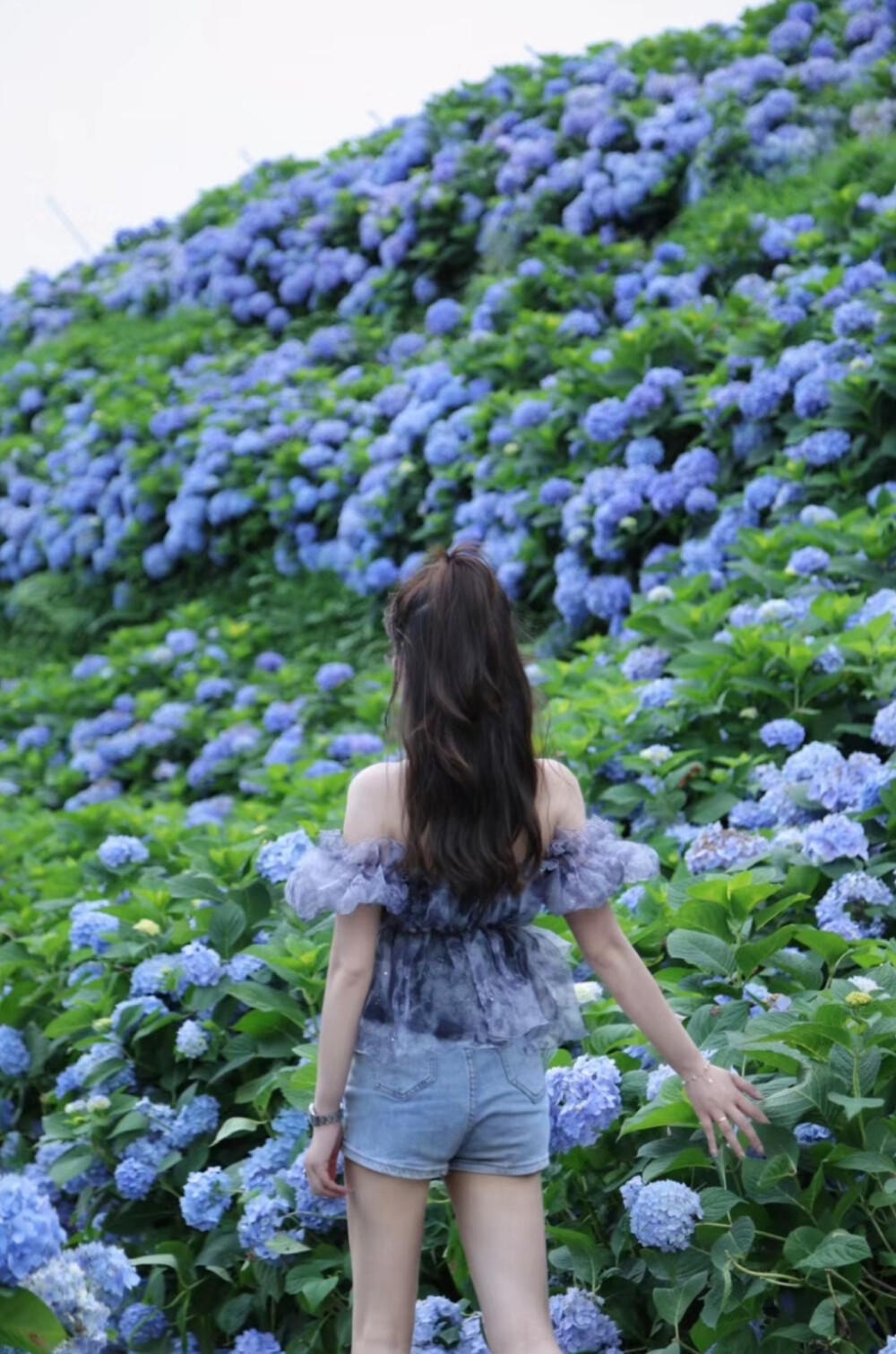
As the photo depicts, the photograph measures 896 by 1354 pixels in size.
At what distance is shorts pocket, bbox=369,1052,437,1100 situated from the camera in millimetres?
1960

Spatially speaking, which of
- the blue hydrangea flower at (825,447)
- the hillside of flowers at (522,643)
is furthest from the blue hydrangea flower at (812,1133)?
the blue hydrangea flower at (825,447)

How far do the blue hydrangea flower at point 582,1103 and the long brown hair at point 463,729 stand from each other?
38cm

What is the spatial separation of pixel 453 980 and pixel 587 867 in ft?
0.75

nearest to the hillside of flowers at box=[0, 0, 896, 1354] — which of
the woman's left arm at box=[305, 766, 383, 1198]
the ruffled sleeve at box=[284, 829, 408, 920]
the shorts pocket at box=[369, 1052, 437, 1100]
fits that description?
the ruffled sleeve at box=[284, 829, 408, 920]

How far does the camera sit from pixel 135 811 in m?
5.04

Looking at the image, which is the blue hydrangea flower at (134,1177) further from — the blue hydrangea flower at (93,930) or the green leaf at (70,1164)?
the blue hydrangea flower at (93,930)

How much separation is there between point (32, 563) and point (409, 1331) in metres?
→ 7.95

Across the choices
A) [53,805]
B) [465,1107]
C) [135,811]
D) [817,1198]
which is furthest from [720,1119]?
[53,805]

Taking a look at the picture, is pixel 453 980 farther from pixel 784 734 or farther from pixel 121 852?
pixel 121 852

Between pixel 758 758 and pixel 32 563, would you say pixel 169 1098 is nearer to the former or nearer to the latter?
pixel 758 758

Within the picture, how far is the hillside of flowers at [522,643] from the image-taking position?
2.23 metres

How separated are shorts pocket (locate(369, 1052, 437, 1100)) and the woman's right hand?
36cm

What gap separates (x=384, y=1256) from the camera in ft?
6.46

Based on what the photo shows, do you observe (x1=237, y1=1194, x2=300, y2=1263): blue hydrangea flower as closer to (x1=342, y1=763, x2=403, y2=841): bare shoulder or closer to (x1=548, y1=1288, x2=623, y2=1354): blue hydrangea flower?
(x1=548, y1=1288, x2=623, y2=1354): blue hydrangea flower
